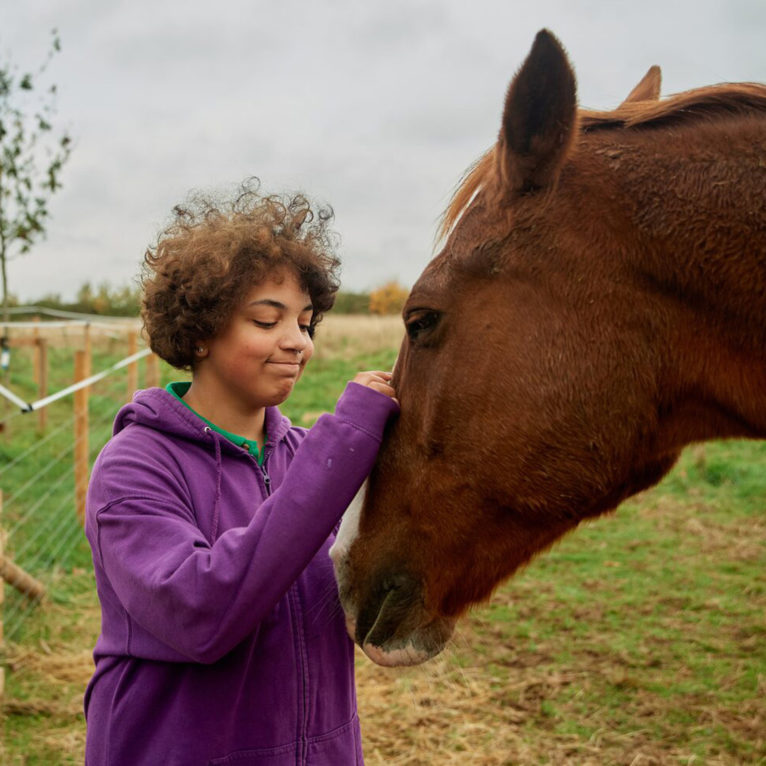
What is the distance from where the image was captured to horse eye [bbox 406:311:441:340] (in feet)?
6.08

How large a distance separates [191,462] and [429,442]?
584mm

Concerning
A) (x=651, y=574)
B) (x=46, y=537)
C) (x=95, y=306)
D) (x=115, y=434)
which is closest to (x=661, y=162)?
(x=115, y=434)

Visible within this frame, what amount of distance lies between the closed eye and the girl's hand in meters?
0.13

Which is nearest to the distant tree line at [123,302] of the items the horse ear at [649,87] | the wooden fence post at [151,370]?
the wooden fence post at [151,370]

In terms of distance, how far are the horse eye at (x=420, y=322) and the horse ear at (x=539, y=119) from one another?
35cm

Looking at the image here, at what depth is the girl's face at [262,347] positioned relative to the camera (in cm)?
189

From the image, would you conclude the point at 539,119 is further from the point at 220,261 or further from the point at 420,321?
the point at 220,261

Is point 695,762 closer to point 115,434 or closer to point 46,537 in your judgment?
point 115,434

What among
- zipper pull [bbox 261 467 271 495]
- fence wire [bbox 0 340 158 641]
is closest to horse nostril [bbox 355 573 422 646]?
zipper pull [bbox 261 467 271 495]

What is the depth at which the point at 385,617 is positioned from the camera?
1.91 m

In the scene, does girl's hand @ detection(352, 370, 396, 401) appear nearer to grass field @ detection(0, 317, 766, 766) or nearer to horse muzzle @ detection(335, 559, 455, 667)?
horse muzzle @ detection(335, 559, 455, 667)

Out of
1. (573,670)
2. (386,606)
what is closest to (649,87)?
(386,606)

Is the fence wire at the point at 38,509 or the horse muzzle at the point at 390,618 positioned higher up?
the horse muzzle at the point at 390,618

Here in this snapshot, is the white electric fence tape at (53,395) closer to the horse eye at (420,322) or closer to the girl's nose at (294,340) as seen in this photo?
the girl's nose at (294,340)
